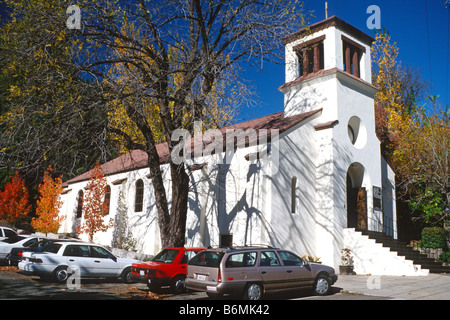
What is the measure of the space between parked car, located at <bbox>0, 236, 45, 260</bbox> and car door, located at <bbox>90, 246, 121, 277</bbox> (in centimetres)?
574

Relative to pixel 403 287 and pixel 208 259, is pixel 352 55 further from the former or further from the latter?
pixel 208 259

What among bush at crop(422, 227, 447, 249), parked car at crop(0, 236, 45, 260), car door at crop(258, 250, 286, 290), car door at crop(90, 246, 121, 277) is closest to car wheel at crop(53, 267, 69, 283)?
car door at crop(90, 246, 121, 277)

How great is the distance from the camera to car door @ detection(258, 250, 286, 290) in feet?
34.8

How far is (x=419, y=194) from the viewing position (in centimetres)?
2344

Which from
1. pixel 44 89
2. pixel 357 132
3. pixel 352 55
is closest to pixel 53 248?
pixel 44 89

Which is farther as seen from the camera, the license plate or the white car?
the white car

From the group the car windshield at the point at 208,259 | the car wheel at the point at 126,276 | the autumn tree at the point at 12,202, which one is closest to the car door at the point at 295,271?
the car windshield at the point at 208,259

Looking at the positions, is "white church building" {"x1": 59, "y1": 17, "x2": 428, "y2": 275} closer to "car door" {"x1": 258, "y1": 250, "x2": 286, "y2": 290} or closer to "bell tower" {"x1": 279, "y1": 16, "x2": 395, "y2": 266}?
"bell tower" {"x1": 279, "y1": 16, "x2": 395, "y2": 266}

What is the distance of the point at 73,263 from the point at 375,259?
43.8 feet

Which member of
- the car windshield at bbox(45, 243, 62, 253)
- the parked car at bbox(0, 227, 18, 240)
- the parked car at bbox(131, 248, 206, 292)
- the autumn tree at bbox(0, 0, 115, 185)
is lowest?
the parked car at bbox(131, 248, 206, 292)

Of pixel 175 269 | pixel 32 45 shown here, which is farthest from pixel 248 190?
pixel 32 45
